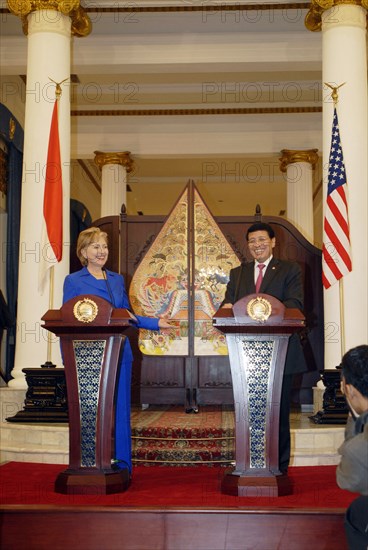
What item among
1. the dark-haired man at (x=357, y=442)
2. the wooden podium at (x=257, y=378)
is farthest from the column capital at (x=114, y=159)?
the dark-haired man at (x=357, y=442)

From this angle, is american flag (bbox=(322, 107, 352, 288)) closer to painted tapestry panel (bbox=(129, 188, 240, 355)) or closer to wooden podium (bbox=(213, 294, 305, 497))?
painted tapestry panel (bbox=(129, 188, 240, 355))

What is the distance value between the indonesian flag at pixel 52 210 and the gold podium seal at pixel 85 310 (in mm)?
2720

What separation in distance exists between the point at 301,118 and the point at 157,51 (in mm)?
3606

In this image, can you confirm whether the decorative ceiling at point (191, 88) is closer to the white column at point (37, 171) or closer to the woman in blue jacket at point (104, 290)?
the white column at point (37, 171)

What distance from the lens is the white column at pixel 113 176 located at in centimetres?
1243

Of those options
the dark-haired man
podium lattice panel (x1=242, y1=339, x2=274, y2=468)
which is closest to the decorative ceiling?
podium lattice panel (x1=242, y1=339, x2=274, y2=468)

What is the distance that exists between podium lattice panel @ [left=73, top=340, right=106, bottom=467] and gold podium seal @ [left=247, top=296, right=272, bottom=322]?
33.4 inches

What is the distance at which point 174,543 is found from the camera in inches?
139

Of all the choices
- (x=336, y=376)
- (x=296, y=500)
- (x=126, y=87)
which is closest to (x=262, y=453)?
(x=296, y=500)

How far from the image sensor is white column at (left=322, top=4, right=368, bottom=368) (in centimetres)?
692

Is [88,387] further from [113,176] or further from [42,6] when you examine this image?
[113,176]

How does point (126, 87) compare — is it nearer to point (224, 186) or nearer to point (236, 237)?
point (236, 237)

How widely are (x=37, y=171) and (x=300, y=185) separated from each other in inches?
247

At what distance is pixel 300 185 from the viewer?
1243 centimetres
